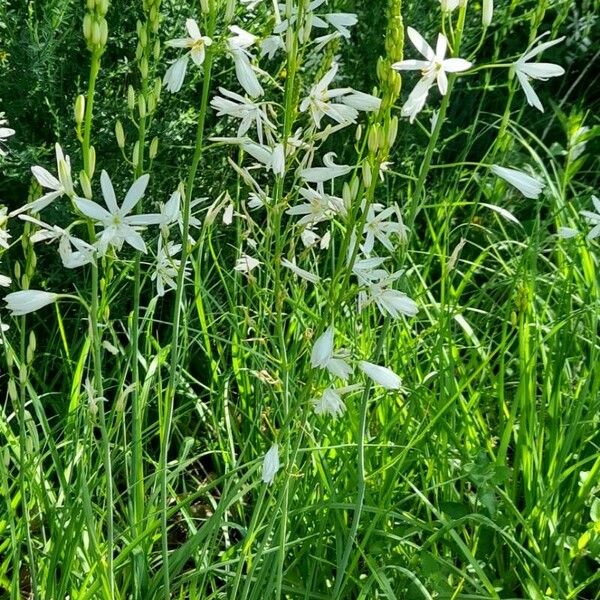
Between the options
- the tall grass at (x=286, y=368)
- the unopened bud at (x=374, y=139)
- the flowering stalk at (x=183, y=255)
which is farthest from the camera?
the tall grass at (x=286, y=368)

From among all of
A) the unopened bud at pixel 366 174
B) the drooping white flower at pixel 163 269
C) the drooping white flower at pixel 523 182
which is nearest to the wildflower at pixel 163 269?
the drooping white flower at pixel 163 269

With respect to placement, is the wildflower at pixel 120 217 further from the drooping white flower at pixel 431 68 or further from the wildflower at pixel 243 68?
the drooping white flower at pixel 431 68

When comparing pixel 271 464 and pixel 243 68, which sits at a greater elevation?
pixel 243 68

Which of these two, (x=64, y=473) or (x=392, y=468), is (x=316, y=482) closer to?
(x=392, y=468)

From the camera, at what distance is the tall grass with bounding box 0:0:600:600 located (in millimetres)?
1558

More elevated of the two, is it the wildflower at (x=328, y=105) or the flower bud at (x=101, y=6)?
the flower bud at (x=101, y=6)

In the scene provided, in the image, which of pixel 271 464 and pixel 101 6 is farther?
pixel 271 464

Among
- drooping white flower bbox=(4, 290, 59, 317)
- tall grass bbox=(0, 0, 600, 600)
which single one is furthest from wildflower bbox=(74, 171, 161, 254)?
drooping white flower bbox=(4, 290, 59, 317)

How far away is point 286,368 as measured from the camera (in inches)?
63.2

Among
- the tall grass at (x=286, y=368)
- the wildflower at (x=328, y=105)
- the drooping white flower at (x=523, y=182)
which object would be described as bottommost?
the tall grass at (x=286, y=368)

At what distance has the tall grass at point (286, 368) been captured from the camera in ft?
5.11

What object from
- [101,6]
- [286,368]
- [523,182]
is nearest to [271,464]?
[286,368]

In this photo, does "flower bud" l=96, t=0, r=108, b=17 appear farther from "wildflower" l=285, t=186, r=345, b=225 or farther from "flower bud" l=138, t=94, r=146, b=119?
"wildflower" l=285, t=186, r=345, b=225

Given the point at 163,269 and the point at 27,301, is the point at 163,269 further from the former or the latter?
the point at 27,301
